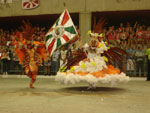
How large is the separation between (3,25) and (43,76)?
842 cm

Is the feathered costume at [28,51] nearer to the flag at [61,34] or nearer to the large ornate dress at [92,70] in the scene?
the flag at [61,34]

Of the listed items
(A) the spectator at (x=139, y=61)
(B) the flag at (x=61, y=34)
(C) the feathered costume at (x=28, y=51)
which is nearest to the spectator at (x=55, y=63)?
(A) the spectator at (x=139, y=61)

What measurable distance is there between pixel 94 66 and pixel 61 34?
145cm

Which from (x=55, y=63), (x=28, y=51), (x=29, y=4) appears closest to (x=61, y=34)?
(x=28, y=51)

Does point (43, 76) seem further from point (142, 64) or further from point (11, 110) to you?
point (11, 110)

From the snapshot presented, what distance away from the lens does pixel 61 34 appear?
826 centimetres

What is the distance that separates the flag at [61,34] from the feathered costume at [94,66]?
64 cm

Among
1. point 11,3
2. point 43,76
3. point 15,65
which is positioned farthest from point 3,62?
point 11,3

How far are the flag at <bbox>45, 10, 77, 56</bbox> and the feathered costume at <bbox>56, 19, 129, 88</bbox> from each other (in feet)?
2.10

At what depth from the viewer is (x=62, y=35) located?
27.0 feet

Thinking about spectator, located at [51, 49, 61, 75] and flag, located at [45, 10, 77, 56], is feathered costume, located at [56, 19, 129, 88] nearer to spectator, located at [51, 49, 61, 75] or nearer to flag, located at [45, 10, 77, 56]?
flag, located at [45, 10, 77, 56]

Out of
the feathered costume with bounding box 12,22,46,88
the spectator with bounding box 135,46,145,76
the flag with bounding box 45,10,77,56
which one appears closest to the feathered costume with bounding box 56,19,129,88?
the flag with bounding box 45,10,77,56

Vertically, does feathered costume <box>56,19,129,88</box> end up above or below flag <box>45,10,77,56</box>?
below

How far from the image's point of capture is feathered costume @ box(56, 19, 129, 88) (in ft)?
24.8
